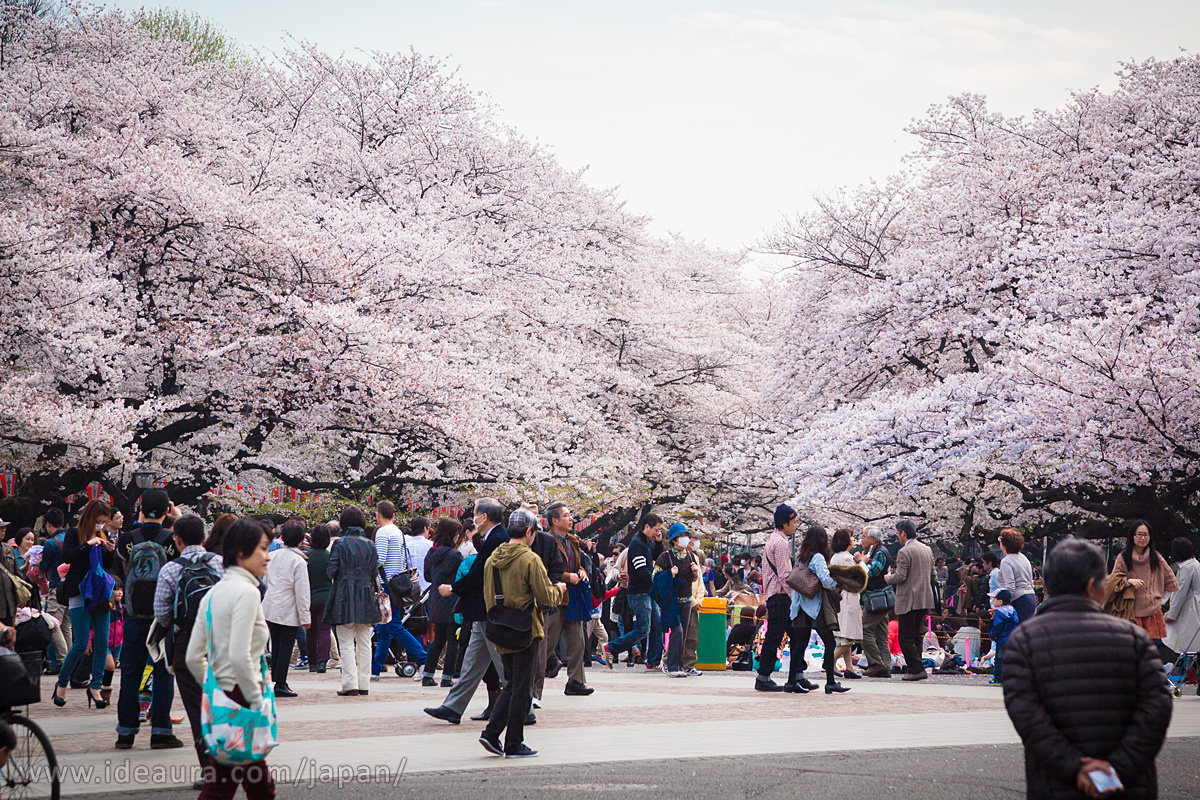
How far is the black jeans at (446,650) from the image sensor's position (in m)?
12.6

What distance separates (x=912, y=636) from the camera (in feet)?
47.4

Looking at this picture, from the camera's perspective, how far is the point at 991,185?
2427 centimetres

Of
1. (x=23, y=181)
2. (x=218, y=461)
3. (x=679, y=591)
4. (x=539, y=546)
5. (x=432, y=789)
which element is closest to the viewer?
(x=432, y=789)

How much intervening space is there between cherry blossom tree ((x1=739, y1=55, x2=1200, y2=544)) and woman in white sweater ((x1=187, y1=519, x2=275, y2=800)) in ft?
47.0

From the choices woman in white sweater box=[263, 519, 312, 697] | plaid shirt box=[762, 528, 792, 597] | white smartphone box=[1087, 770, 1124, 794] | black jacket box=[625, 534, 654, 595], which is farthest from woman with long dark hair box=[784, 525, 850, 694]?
white smartphone box=[1087, 770, 1124, 794]

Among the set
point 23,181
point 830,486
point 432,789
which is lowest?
point 432,789

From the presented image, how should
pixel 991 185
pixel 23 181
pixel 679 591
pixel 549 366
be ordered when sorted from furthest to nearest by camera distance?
pixel 549 366 < pixel 991 185 < pixel 23 181 < pixel 679 591

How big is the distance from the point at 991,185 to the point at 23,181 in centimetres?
1954

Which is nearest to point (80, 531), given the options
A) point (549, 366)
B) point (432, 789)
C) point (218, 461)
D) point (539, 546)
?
point (539, 546)

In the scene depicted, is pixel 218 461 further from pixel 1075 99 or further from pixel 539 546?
pixel 1075 99

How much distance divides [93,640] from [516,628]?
16.0 feet

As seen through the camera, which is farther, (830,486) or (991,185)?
(991,185)

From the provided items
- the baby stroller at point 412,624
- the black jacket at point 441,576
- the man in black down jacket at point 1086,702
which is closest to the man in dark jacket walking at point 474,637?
the black jacket at point 441,576

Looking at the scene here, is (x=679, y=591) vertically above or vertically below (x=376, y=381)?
below
